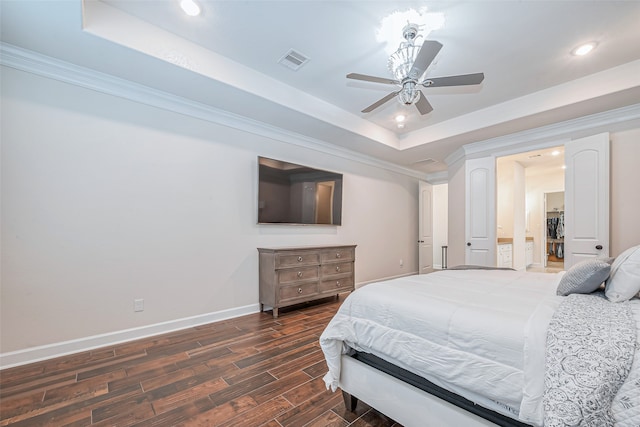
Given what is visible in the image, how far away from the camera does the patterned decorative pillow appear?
1.49 m

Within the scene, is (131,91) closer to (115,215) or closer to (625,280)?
(115,215)

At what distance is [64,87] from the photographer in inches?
94.9

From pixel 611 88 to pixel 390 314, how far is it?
3486 millimetres

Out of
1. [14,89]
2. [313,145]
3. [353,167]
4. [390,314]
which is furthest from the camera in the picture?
[353,167]

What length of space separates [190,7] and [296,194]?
7.80 ft

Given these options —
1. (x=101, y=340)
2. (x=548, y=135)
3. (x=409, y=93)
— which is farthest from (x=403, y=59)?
(x=101, y=340)

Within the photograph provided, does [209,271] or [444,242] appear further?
[444,242]

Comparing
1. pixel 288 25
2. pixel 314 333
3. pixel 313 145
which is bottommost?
pixel 314 333

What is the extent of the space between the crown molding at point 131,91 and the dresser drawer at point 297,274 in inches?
72.0

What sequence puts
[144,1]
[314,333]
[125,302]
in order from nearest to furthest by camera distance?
[144,1] < [125,302] < [314,333]

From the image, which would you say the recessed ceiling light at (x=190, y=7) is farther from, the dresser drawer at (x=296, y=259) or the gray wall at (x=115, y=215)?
the dresser drawer at (x=296, y=259)

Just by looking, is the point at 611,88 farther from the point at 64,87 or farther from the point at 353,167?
the point at 64,87

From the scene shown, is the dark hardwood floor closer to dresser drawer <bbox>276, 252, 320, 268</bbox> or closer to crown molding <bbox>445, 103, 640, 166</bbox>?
dresser drawer <bbox>276, 252, 320, 268</bbox>

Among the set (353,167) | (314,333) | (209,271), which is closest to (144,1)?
(209,271)
